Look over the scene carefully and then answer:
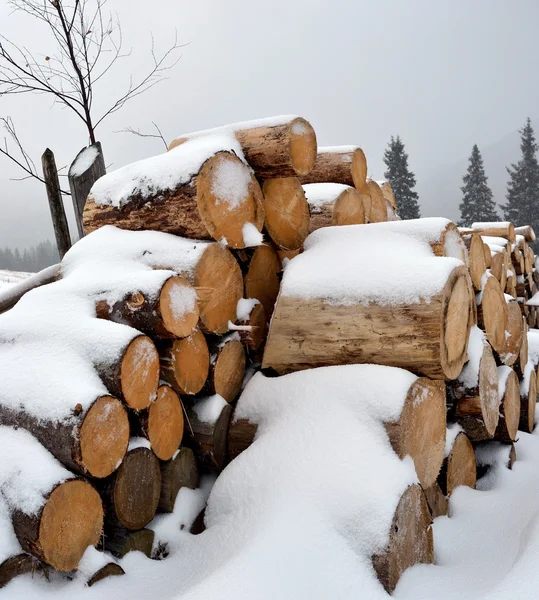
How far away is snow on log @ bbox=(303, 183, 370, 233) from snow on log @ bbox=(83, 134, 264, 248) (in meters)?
0.69

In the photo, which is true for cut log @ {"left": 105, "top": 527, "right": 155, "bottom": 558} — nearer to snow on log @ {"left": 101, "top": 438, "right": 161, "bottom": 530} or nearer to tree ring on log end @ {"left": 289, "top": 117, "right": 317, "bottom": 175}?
snow on log @ {"left": 101, "top": 438, "right": 161, "bottom": 530}

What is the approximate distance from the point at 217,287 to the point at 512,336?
2.63 metres

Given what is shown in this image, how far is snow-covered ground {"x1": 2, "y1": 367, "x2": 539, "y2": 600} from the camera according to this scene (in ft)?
6.20

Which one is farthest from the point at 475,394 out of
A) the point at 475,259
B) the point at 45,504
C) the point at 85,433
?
the point at 45,504

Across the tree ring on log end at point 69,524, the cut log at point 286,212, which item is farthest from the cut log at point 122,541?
the cut log at point 286,212

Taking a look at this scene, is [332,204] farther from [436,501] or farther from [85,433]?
[85,433]

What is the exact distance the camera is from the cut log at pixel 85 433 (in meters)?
1.96

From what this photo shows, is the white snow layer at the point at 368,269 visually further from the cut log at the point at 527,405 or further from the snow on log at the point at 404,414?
the cut log at the point at 527,405

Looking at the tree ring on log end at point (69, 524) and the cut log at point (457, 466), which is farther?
the cut log at point (457, 466)

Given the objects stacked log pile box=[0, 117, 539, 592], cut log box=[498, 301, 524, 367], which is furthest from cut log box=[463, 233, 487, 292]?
cut log box=[498, 301, 524, 367]

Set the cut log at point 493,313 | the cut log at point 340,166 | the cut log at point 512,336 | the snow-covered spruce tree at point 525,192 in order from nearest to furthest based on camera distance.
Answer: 1. the cut log at point 493,313
2. the cut log at point 512,336
3. the cut log at point 340,166
4. the snow-covered spruce tree at point 525,192

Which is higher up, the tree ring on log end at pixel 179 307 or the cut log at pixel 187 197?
the cut log at pixel 187 197

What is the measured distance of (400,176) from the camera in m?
24.6

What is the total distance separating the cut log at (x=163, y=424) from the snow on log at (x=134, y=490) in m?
0.04
